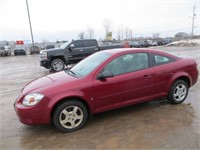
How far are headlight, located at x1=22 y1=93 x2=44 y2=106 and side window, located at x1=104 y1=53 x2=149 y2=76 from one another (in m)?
1.45

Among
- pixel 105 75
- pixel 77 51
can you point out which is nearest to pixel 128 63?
pixel 105 75

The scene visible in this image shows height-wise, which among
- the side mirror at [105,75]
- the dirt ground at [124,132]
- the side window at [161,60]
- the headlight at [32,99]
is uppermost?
the side window at [161,60]

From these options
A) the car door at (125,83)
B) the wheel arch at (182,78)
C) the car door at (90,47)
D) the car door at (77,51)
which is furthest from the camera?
the car door at (90,47)

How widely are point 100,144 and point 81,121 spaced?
0.73 meters

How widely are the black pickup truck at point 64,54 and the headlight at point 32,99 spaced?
795cm

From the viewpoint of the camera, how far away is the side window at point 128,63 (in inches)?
168

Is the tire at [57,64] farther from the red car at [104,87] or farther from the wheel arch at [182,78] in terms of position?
the wheel arch at [182,78]

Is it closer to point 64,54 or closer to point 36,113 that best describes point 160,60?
point 36,113

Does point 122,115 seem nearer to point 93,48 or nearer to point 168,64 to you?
point 168,64

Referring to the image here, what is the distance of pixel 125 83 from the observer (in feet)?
13.9

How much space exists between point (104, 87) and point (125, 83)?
0.50 metres

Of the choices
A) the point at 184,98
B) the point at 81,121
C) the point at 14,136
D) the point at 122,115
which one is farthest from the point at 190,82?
the point at 14,136

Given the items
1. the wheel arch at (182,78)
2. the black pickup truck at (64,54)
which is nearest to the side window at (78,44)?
the black pickup truck at (64,54)

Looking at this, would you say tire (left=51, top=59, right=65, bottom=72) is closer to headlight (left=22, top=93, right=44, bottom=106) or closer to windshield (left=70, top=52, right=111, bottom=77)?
windshield (left=70, top=52, right=111, bottom=77)
